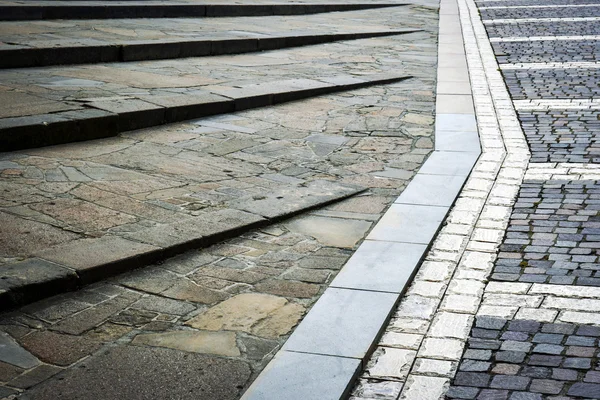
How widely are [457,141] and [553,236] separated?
2238 mm

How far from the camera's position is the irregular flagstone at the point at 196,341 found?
3.29 metres

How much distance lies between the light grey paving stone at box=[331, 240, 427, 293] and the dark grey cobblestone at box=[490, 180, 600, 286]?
1.41 ft

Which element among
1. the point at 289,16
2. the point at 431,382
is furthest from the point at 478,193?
the point at 289,16

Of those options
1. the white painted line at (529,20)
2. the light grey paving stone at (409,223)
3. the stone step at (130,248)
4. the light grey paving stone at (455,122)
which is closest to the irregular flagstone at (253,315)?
the stone step at (130,248)

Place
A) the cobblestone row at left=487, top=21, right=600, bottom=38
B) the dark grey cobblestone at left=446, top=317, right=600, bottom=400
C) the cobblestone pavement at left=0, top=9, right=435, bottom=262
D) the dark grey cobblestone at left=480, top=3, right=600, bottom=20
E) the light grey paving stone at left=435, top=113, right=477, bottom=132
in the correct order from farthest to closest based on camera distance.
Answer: the dark grey cobblestone at left=480, top=3, right=600, bottom=20, the cobblestone row at left=487, top=21, right=600, bottom=38, the light grey paving stone at left=435, top=113, right=477, bottom=132, the cobblestone pavement at left=0, top=9, right=435, bottom=262, the dark grey cobblestone at left=446, top=317, right=600, bottom=400

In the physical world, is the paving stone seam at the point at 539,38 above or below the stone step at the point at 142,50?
above

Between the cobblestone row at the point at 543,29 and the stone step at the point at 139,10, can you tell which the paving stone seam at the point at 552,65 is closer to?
the cobblestone row at the point at 543,29

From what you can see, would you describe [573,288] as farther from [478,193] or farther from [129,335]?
[129,335]

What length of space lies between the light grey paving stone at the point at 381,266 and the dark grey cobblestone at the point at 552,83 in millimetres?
4907

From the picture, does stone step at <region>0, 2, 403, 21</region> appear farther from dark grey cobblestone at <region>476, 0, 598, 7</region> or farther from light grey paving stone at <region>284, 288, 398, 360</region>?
light grey paving stone at <region>284, 288, 398, 360</region>

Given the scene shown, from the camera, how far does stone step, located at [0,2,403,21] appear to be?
10.5m

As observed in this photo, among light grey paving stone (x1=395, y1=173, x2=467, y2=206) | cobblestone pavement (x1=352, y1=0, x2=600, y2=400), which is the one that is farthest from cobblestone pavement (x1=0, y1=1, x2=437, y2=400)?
cobblestone pavement (x1=352, y1=0, x2=600, y2=400)

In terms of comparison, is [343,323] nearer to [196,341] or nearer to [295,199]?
[196,341]

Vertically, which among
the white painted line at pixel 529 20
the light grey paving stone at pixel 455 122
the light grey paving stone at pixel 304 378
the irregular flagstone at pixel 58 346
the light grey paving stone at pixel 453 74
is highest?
the white painted line at pixel 529 20
